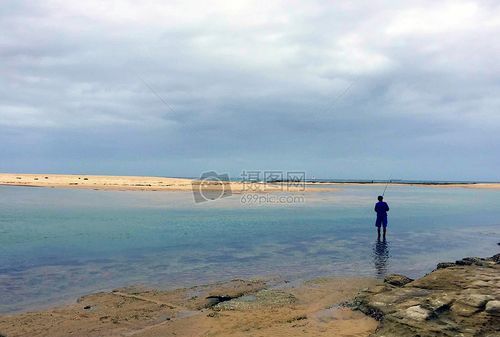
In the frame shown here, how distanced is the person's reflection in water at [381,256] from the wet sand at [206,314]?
2.54m

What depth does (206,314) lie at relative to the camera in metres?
9.72

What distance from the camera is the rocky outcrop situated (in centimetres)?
781

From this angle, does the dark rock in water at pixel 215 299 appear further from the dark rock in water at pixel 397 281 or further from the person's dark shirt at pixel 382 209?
the person's dark shirt at pixel 382 209

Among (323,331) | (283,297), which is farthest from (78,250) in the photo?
(323,331)

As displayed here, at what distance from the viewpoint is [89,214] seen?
30.9 m

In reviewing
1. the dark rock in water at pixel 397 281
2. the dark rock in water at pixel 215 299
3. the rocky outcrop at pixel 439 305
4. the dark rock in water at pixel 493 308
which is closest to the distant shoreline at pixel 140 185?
the dark rock in water at pixel 397 281

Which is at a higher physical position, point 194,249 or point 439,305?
point 439,305

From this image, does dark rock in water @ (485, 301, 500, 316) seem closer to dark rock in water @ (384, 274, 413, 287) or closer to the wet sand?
Answer: the wet sand

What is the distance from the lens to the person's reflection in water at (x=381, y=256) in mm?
14457

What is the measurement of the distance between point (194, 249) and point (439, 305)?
11.3m

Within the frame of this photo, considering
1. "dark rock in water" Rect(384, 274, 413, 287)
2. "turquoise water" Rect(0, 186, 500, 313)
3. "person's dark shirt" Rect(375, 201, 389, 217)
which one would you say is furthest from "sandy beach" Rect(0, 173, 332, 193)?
"dark rock in water" Rect(384, 274, 413, 287)

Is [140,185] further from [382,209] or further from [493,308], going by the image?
[493,308]

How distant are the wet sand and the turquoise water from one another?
3.48ft

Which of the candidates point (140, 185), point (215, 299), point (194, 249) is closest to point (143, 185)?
point (140, 185)
